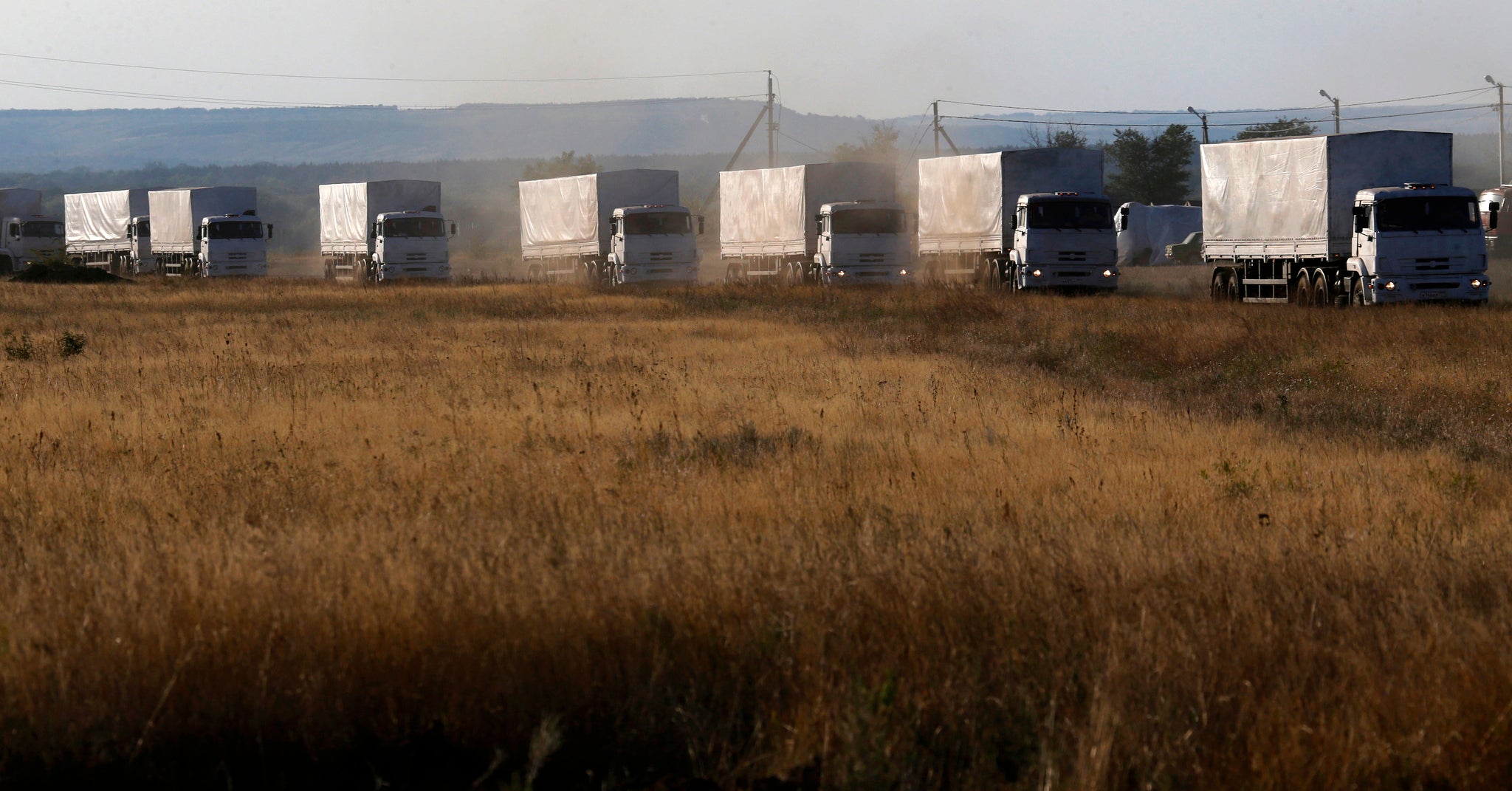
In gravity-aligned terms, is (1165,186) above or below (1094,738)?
above

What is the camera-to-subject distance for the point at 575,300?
35938 mm

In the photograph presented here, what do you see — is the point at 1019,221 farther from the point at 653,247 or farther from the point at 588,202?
the point at 588,202

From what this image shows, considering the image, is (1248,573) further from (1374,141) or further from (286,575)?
(1374,141)

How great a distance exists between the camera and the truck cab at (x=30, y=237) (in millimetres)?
65500

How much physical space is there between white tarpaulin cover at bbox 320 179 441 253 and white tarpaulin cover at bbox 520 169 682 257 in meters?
3.87

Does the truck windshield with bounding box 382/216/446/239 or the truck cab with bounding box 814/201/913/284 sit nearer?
the truck cab with bounding box 814/201/913/284

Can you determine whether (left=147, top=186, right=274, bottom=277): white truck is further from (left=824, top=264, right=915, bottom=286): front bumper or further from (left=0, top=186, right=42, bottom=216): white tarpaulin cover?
(left=824, top=264, right=915, bottom=286): front bumper

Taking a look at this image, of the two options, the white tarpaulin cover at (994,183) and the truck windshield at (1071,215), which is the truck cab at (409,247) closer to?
the white tarpaulin cover at (994,183)

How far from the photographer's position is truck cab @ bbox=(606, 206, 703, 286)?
45.7 m

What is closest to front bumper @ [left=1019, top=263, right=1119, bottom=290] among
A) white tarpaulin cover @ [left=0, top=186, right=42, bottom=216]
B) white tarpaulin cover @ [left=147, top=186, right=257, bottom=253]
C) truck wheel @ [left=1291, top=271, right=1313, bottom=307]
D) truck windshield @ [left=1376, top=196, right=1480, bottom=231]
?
truck wheel @ [left=1291, top=271, right=1313, bottom=307]

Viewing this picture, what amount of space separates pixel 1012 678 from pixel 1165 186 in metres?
106

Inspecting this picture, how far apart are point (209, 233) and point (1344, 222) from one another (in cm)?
4311

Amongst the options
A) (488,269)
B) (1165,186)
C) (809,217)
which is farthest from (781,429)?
(1165,186)

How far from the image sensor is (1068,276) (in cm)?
3606
